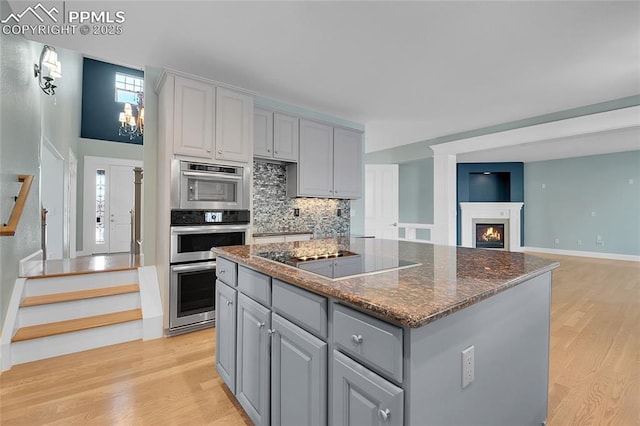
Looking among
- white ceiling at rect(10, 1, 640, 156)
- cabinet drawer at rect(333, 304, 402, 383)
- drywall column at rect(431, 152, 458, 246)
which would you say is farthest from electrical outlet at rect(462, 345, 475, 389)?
drywall column at rect(431, 152, 458, 246)

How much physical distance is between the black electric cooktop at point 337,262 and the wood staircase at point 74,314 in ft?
6.17

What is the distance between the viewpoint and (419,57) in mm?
2793

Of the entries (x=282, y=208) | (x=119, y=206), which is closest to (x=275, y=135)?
(x=282, y=208)

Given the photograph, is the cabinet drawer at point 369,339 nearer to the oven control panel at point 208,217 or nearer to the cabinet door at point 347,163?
the oven control panel at point 208,217

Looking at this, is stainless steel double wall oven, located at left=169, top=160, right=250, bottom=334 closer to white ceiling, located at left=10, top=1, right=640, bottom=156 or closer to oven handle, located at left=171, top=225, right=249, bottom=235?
oven handle, located at left=171, top=225, right=249, bottom=235

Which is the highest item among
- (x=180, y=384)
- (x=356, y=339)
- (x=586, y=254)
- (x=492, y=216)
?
(x=492, y=216)

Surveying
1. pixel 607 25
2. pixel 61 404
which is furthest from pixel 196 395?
pixel 607 25

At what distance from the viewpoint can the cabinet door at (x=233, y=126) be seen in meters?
3.05

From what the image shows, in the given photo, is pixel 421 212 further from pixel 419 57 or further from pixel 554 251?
pixel 419 57

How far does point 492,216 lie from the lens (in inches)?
337

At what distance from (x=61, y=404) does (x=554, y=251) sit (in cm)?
1000

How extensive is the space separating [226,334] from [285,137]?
2592mm

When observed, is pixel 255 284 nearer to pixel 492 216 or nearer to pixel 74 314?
pixel 74 314

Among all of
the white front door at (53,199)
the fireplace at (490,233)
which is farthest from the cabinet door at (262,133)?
the fireplace at (490,233)
